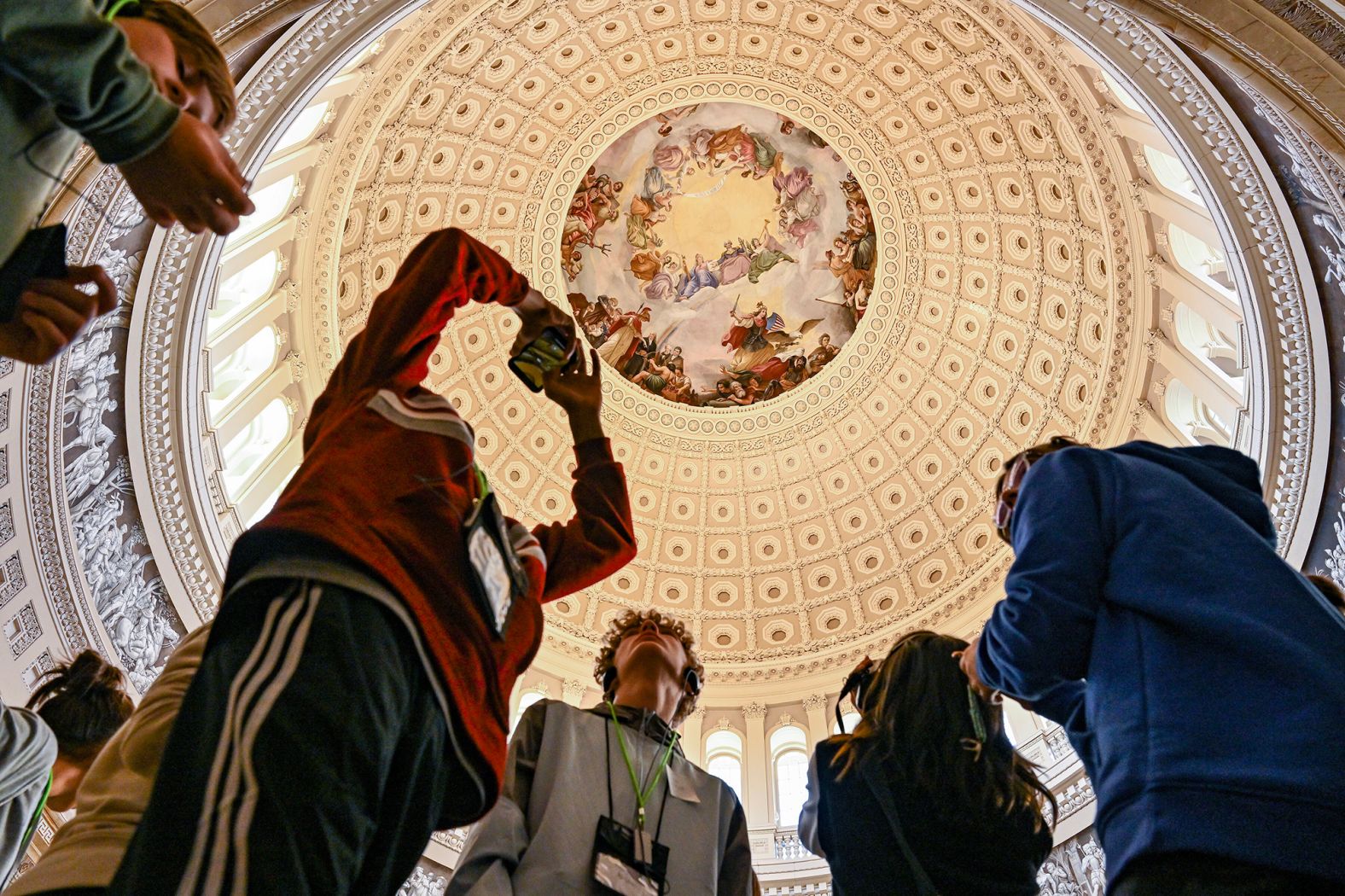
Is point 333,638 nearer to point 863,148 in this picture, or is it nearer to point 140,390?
point 140,390

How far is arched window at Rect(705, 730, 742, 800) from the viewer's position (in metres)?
19.2

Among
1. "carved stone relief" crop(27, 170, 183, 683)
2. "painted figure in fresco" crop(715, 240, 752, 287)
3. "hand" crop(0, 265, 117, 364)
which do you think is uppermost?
"painted figure in fresco" crop(715, 240, 752, 287)

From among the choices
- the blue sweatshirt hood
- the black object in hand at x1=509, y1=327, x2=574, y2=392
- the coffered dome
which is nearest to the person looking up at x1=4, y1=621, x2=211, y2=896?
the black object in hand at x1=509, y1=327, x2=574, y2=392

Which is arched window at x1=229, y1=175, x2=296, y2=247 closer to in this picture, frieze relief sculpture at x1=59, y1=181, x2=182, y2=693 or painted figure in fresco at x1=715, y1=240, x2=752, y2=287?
frieze relief sculpture at x1=59, y1=181, x2=182, y2=693

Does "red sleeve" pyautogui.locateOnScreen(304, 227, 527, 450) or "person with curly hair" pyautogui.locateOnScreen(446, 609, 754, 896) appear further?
"person with curly hair" pyautogui.locateOnScreen(446, 609, 754, 896)


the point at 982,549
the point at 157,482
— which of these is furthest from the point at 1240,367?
the point at 157,482

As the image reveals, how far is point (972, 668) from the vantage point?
3777 mm

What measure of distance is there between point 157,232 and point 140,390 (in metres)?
2.06

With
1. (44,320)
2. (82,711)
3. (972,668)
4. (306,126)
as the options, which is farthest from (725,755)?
(44,320)

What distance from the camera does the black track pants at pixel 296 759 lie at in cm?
205

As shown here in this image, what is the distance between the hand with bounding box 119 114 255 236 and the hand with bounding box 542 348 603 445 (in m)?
1.72

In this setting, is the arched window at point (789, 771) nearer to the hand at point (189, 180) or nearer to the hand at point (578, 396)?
the hand at point (578, 396)

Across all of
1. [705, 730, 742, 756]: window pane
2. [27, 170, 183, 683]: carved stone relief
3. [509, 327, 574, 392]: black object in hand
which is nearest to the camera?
[509, 327, 574, 392]: black object in hand

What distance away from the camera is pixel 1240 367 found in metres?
14.1
